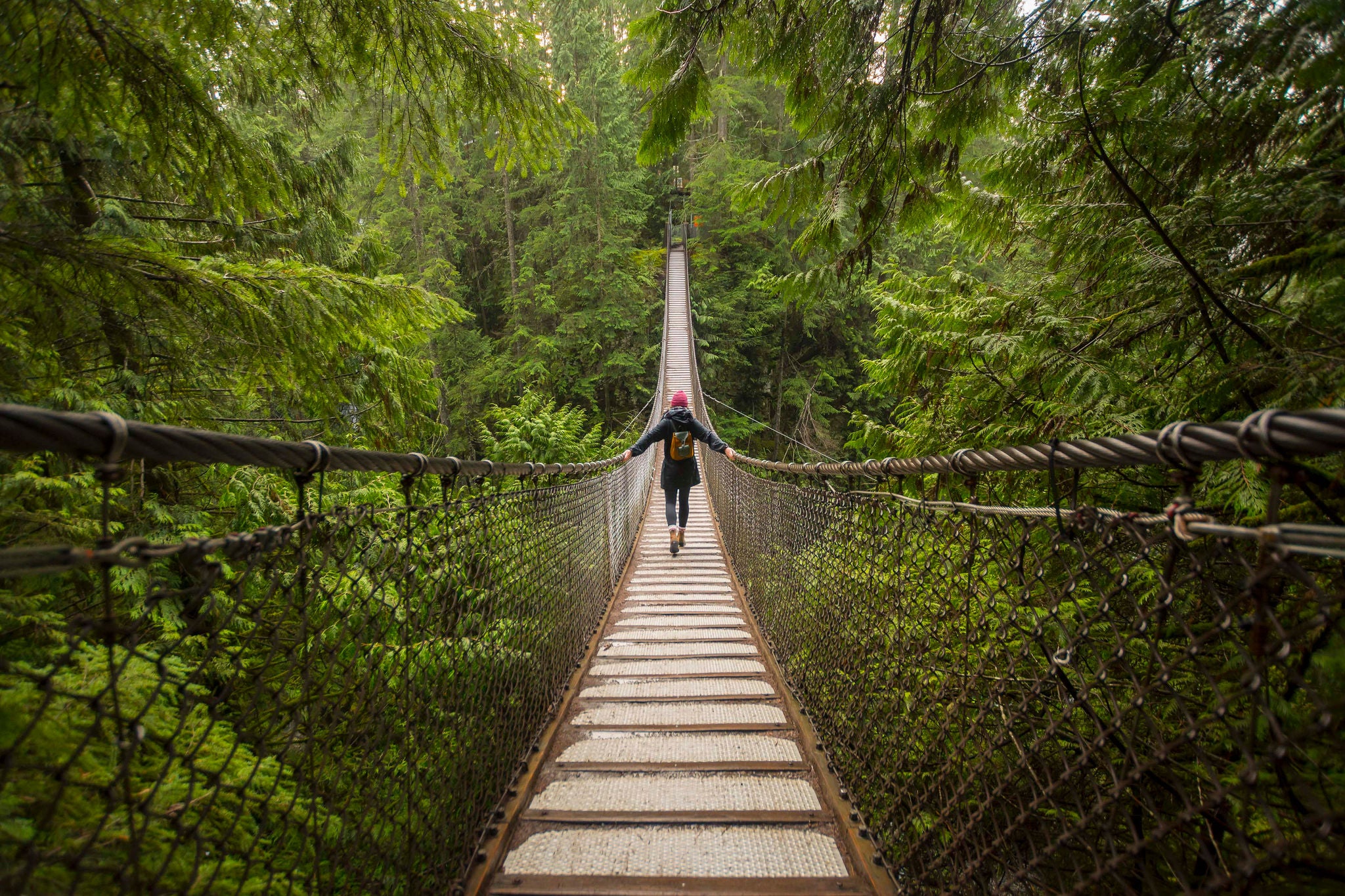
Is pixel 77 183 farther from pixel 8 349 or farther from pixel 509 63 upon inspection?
pixel 509 63

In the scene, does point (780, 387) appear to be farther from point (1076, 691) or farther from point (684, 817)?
point (1076, 691)

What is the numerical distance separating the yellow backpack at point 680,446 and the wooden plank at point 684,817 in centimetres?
269

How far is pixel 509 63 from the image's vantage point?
1.89 metres

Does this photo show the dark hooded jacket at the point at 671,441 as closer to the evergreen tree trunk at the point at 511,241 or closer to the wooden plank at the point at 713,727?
the wooden plank at the point at 713,727

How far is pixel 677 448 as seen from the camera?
391cm

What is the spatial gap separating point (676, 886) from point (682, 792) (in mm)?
297

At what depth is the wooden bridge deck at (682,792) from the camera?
3.99 feet

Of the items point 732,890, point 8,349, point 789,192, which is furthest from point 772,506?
point 8,349

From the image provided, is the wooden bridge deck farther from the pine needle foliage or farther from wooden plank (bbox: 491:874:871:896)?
the pine needle foliage

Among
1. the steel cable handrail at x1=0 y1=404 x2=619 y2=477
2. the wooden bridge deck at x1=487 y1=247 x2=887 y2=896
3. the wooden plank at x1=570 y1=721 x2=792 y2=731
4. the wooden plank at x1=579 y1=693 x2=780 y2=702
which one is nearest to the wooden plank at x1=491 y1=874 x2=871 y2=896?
the wooden bridge deck at x1=487 y1=247 x2=887 y2=896

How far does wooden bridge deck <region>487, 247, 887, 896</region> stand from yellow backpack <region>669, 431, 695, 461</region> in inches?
63.8

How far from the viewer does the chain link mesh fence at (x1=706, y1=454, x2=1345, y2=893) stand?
0.55 meters

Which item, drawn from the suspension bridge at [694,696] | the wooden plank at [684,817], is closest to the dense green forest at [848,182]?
the suspension bridge at [694,696]

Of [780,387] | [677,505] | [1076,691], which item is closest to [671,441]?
[677,505]
